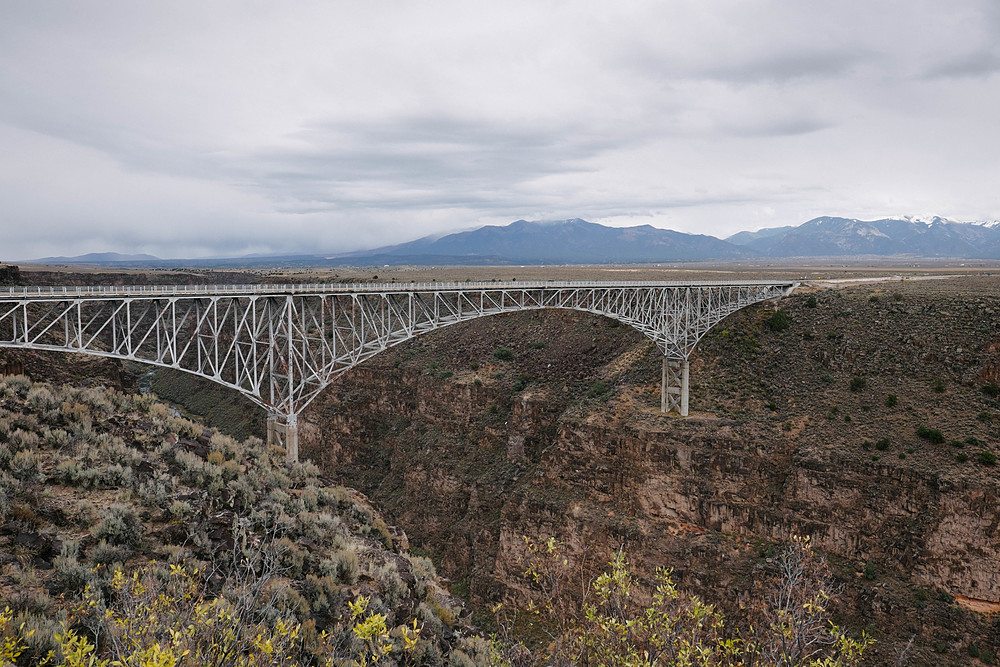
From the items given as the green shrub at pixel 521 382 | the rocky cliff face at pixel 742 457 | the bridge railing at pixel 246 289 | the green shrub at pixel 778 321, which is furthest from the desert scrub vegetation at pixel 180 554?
the green shrub at pixel 778 321

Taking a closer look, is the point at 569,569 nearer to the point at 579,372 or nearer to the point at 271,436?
the point at 579,372

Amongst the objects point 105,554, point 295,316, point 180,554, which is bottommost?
point 180,554

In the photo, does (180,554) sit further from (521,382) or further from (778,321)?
(778,321)

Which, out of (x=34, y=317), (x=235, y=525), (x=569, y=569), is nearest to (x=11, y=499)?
(x=235, y=525)

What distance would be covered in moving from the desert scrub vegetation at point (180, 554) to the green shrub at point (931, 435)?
30.5m

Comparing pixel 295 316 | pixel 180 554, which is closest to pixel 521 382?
pixel 295 316

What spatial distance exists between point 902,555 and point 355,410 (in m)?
43.4

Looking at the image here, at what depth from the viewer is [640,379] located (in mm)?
45000

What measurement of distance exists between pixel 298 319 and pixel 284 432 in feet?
20.9

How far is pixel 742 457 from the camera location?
3612 cm

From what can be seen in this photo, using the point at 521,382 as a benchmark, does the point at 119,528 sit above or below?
above

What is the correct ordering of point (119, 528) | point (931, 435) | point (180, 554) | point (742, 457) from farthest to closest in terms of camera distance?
point (742, 457) < point (931, 435) < point (119, 528) < point (180, 554)

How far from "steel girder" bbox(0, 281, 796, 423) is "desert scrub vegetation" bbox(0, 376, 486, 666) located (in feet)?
16.4

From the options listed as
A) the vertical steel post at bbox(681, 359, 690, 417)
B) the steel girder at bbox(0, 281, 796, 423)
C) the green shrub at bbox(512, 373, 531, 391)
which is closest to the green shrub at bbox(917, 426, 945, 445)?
the vertical steel post at bbox(681, 359, 690, 417)
